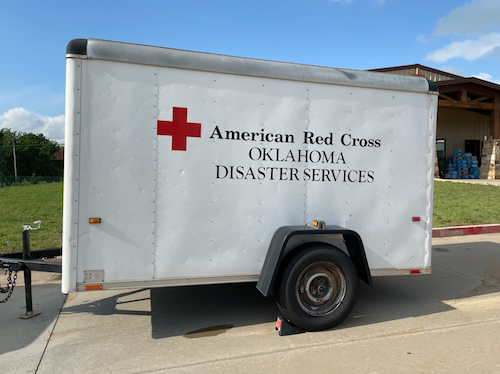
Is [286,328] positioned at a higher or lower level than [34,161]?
lower

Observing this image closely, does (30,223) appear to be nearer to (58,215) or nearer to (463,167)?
(58,215)

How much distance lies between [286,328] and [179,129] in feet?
7.19

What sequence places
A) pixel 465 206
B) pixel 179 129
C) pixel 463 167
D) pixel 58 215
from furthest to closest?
pixel 463 167, pixel 465 206, pixel 58 215, pixel 179 129

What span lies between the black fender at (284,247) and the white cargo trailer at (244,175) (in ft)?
0.05

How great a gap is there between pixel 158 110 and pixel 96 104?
0.53 meters

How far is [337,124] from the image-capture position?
13.5 feet

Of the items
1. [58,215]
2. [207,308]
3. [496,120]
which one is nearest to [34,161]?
[58,215]

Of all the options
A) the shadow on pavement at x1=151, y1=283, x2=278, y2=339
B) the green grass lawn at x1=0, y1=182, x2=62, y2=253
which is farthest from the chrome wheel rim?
the green grass lawn at x1=0, y1=182, x2=62, y2=253

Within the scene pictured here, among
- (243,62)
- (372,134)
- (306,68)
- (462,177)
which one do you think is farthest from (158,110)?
(462,177)

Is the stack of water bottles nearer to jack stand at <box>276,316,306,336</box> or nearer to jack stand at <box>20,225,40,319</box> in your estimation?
jack stand at <box>276,316,306,336</box>

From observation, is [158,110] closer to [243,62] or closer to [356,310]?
[243,62]

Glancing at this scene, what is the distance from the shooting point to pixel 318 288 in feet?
13.2

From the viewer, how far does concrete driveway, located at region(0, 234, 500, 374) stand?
10.8ft

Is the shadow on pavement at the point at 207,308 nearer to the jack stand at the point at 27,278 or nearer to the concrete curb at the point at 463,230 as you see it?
the jack stand at the point at 27,278
